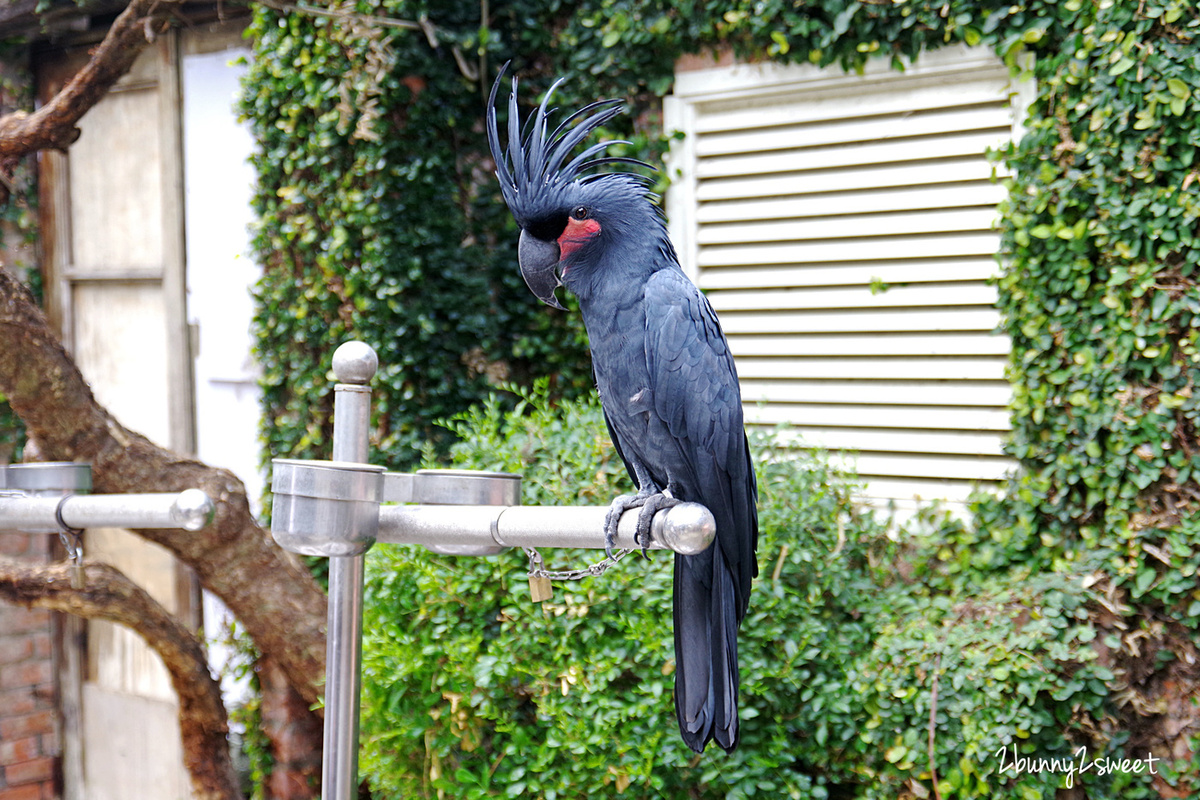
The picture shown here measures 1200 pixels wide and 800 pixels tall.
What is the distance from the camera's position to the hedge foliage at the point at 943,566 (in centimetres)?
250

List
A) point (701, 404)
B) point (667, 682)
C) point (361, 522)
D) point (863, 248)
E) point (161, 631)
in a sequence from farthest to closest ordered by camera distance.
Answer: point (863, 248)
point (161, 631)
point (667, 682)
point (701, 404)
point (361, 522)

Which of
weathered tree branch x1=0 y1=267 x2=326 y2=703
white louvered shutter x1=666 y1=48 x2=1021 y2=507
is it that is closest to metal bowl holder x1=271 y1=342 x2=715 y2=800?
weathered tree branch x1=0 y1=267 x2=326 y2=703

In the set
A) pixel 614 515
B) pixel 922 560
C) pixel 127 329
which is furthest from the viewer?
pixel 127 329

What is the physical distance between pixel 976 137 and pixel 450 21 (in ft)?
6.54

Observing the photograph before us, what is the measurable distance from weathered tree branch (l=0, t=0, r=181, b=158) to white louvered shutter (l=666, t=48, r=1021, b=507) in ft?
6.16

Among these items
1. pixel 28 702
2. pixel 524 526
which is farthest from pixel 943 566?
pixel 28 702

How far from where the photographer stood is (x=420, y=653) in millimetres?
2605

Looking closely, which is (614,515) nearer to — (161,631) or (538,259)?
(538,259)

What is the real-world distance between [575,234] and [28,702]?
4169 millimetres

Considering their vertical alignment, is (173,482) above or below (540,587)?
below

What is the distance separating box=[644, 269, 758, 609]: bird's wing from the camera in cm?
173

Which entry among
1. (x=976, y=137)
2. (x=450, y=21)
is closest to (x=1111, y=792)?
(x=976, y=137)

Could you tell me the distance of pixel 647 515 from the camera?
5.25 feet

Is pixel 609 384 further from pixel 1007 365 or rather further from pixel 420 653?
pixel 1007 365
